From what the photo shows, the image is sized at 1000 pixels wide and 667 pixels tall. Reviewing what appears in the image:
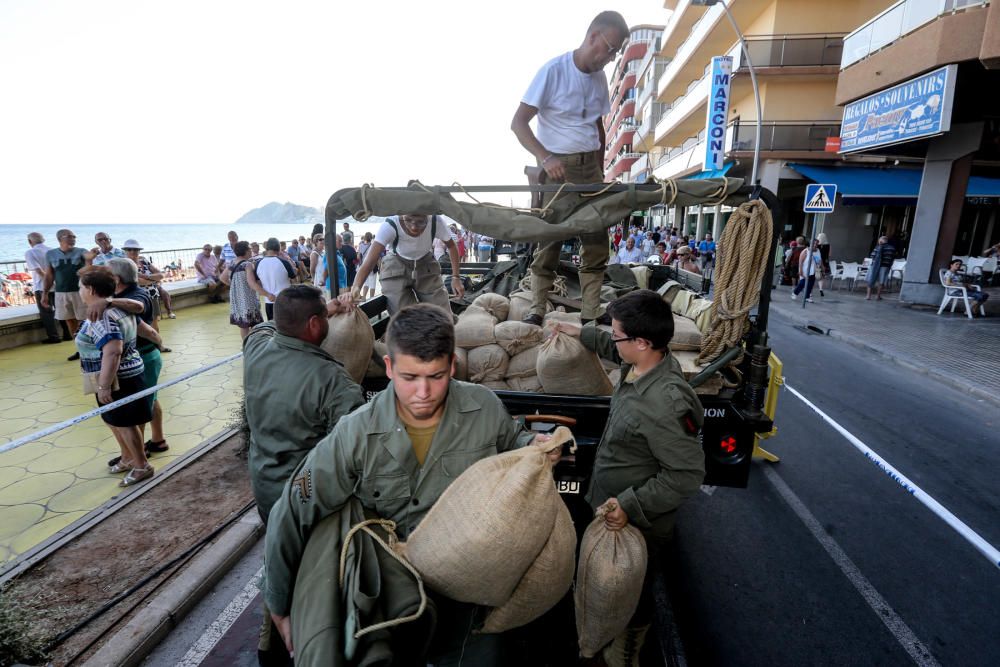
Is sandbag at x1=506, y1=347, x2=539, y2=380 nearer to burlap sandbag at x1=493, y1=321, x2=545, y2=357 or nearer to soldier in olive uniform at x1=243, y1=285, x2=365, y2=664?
burlap sandbag at x1=493, y1=321, x2=545, y2=357

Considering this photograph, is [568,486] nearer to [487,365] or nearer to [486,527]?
[487,365]

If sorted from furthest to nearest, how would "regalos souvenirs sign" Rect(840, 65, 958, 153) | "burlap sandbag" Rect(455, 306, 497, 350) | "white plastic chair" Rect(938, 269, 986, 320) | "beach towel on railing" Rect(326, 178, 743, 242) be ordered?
1. "white plastic chair" Rect(938, 269, 986, 320)
2. "regalos souvenirs sign" Rect(840, 65, 958, 153)
3. "burlap sandbag" Rect(455, 306, 497, 350)
4. "beach towel on railing" Rect(326, 178, 743, 242)

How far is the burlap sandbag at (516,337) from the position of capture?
3357 millimetres

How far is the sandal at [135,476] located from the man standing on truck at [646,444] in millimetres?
4004

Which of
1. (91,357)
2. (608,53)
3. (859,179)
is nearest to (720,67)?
(859,179)

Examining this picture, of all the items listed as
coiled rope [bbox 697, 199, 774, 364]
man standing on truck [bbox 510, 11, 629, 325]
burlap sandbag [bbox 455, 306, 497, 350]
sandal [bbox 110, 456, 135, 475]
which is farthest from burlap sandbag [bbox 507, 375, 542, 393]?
sandal [bbox 110, 456, 135, 475]

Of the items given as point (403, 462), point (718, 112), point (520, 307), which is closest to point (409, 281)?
point (520, 307)

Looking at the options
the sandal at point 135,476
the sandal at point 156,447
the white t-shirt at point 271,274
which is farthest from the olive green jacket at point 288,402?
the white t-shirt at point 271,274

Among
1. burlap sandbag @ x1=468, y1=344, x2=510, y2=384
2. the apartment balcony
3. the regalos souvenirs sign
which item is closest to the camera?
burlap sandbag @ x1=468, y1=344, x2=510, y2=384

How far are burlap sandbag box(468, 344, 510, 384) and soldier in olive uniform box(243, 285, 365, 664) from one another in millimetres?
1063

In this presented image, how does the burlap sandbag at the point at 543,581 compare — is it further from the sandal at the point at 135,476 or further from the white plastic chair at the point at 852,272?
the white plastic chair at the point at 852,272

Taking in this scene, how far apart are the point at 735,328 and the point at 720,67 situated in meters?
20.2

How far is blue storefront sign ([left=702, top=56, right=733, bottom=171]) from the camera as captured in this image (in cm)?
1906

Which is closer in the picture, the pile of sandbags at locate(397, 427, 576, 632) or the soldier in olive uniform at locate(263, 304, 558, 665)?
the pile of sandbags at locate(397, 427, 576, 632)
